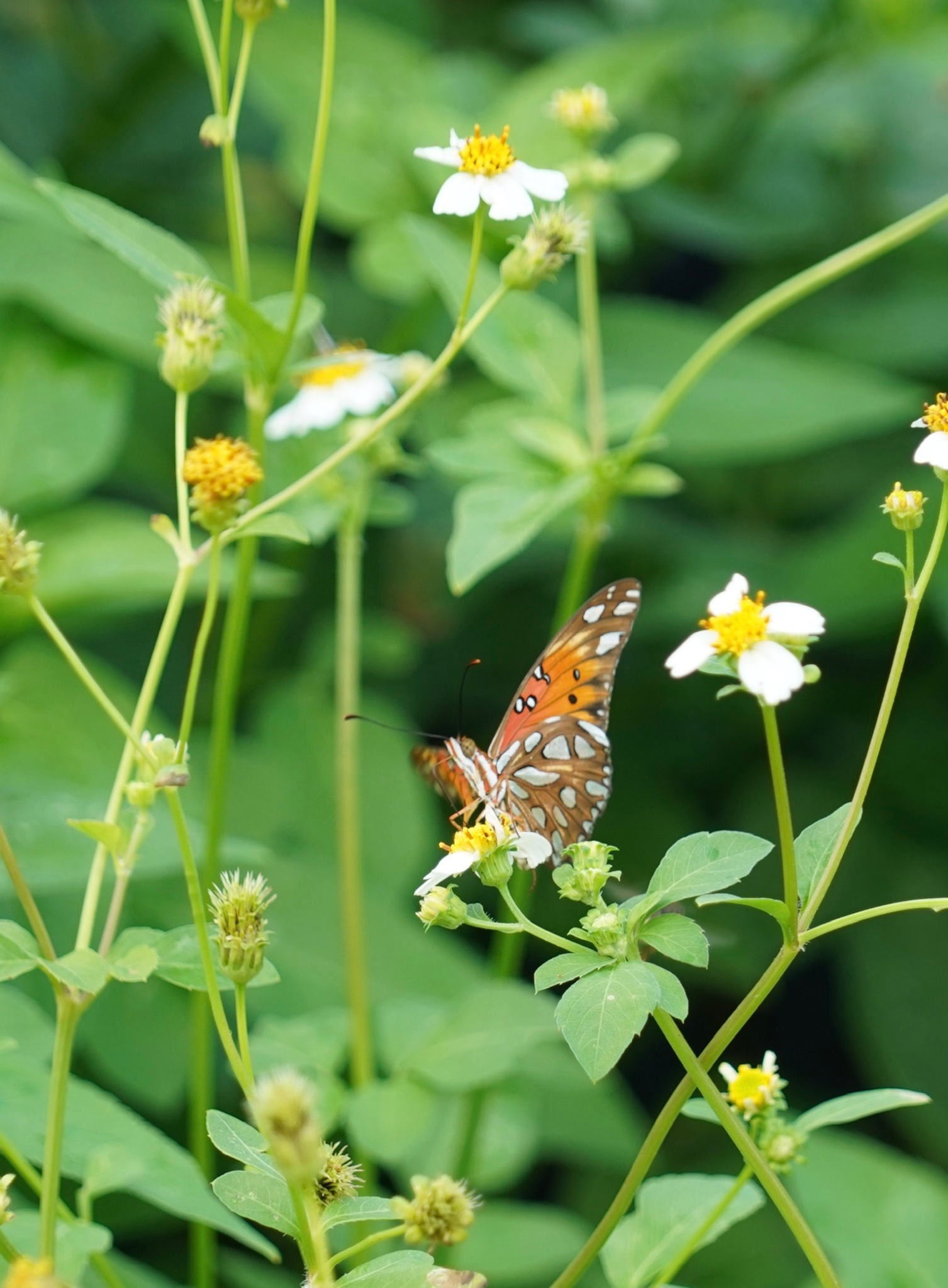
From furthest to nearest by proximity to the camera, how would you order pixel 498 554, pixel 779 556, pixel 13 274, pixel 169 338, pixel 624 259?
pixel 624 259 → pixel 779 556 → pixel 13 274 → pixel 498 554 → pixel 169 338

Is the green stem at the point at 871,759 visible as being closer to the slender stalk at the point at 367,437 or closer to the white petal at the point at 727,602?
the white petal at the point at 727,602

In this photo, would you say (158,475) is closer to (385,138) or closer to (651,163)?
(385,138)

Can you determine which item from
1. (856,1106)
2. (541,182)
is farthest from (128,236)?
(856,1106)

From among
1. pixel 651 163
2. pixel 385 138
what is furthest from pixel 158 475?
pixel 651 163

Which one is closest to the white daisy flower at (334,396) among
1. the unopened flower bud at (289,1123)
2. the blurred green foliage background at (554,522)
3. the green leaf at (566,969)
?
the blurred green foliage background at (554,522)

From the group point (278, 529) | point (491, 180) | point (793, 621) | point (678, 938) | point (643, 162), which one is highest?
point (643, 162)

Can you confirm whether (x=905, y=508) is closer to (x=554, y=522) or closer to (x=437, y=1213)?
(x=437, y=1213)

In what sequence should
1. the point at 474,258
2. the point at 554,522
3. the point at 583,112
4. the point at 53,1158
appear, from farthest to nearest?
the point at 554,522 < the point at 583,112 < the point at 474,258 < the point at 53,1158
